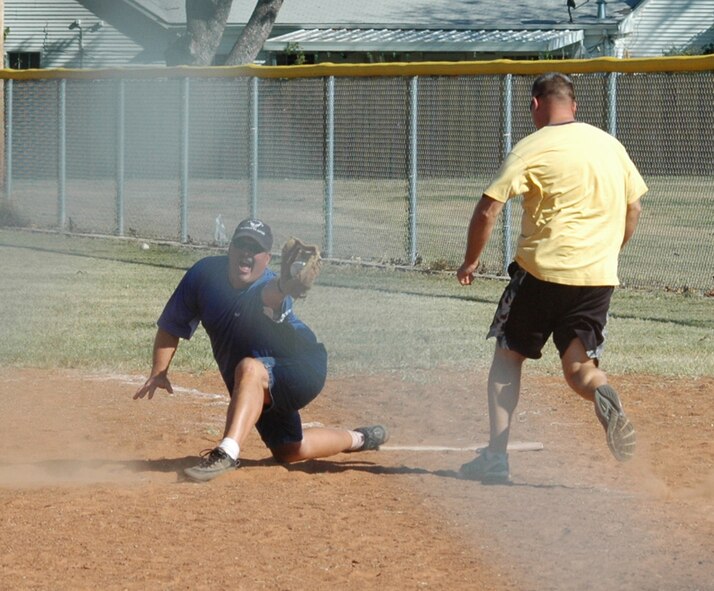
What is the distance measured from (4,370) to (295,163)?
6948 millimetres

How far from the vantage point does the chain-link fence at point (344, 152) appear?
1347 centimetres

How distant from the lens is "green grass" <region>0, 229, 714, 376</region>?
388 inches

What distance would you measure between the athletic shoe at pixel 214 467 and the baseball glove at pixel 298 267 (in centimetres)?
81

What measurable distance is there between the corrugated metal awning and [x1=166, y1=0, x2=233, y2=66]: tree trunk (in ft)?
14.4

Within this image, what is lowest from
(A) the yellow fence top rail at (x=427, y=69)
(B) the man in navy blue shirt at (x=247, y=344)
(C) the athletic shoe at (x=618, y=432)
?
(C) the athletic shoe at (x=618, y=432)

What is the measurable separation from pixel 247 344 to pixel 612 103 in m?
7.57

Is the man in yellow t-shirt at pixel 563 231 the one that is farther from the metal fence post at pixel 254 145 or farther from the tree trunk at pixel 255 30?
the tree trunk at pixel 255 30

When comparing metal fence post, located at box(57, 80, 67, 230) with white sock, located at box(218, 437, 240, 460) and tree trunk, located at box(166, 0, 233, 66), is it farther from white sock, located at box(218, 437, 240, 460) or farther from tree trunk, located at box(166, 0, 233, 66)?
white sock, located at box(218, 437, 240, 460)

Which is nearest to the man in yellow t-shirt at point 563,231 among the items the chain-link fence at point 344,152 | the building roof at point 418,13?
the chain-link fence at point 344,152

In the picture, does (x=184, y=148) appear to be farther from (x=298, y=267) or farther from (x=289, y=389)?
(x=298, y=267)

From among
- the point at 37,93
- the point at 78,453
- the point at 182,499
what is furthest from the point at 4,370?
the point at 37,93

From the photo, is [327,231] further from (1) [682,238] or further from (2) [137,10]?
(2) [137,10]

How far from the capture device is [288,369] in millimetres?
6277

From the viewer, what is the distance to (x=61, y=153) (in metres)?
18.4
